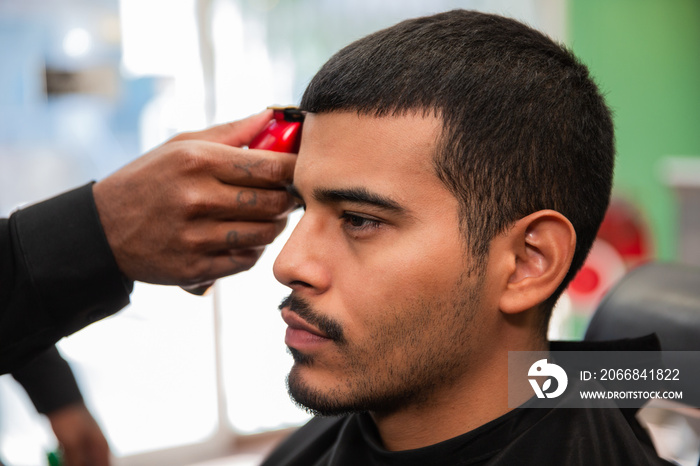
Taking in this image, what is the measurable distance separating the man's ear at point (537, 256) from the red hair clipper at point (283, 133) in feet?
1.60

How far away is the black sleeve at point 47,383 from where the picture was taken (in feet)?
4.31

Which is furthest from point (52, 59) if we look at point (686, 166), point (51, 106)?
point (686, 166)

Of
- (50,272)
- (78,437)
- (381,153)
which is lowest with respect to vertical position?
(78,437)

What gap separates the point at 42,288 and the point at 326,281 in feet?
1.96

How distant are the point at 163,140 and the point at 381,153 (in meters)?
2.30

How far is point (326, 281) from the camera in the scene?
3.50 ft

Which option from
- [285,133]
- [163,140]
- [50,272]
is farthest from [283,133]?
[163,140]

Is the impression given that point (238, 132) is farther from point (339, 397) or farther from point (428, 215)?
point (339, 397)

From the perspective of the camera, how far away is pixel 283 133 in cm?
126

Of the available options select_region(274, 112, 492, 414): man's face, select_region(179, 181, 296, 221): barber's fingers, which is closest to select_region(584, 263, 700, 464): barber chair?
select_region(274, 112, 492, 414): man's face

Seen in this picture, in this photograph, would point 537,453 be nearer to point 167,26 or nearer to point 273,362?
point 273,362

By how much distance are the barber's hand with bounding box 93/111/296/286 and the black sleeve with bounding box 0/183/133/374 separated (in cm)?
4

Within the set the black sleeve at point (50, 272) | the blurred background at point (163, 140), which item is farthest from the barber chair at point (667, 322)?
the blurred background at point (163, 140)

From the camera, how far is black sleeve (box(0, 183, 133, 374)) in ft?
3.97
